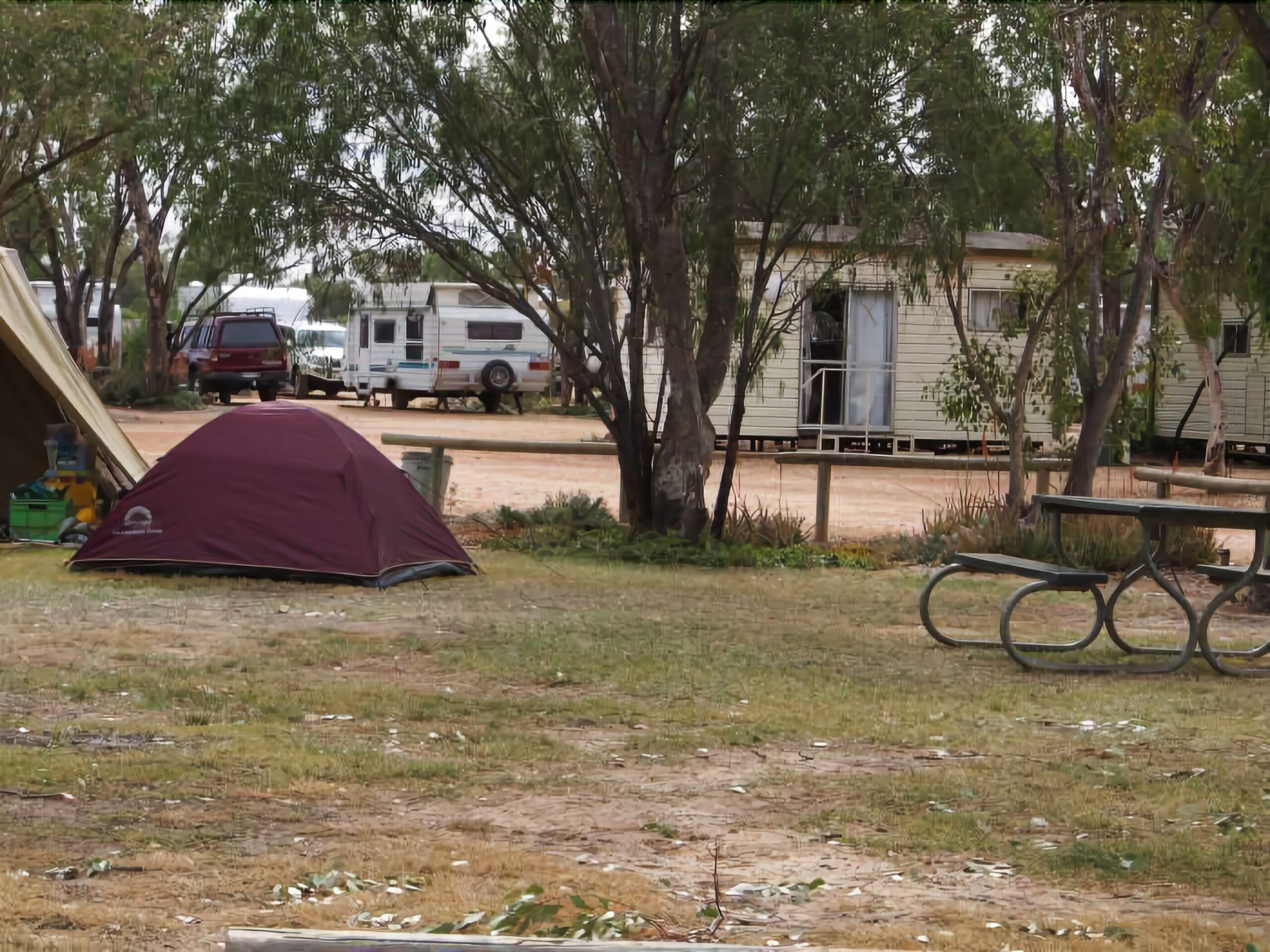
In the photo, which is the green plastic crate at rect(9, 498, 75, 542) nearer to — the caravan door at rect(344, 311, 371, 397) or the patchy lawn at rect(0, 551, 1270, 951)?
the patchy lawn at rect(0, 551, 1270, 951)

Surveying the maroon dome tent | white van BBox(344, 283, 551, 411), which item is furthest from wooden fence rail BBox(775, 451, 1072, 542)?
white van BBox(344, 283, 551, 411)

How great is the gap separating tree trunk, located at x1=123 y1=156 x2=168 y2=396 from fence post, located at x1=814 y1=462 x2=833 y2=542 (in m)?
19.4

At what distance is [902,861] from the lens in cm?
482

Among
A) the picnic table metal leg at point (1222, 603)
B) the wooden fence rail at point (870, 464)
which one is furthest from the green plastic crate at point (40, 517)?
the picnic table metal leg at point (1222, 603)

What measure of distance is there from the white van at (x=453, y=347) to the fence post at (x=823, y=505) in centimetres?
1873

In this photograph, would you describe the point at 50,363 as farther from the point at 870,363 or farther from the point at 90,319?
the point at 90,319

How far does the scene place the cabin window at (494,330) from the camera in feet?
108

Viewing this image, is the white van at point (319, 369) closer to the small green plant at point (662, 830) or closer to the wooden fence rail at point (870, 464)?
the wooden fence rail at point (870, 464)

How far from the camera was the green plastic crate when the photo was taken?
1298 centimetres

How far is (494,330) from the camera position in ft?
108

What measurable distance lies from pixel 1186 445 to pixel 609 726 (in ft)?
76.8

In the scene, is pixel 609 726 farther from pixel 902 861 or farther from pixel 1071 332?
pixel 1071 332

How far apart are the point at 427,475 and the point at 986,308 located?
39.7 feet

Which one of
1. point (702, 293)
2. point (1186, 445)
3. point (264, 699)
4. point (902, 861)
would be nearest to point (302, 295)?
point (1186, 445)
